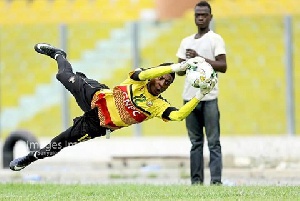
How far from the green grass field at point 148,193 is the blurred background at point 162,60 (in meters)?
7.36

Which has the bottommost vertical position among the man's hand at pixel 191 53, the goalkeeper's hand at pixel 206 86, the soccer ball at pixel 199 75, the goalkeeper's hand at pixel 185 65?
the goalkeeper's hand at pixel 206 86

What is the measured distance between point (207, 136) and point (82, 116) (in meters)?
2.00

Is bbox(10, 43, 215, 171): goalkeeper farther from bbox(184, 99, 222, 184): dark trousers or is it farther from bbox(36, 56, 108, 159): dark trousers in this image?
bbox(184, 99, 222, 184): dark trousers

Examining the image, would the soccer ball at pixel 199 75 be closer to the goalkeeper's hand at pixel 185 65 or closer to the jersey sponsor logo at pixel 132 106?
the goalkeeper's hand at pixel 185 65

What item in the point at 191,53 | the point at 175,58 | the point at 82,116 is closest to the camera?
the point at 82,116

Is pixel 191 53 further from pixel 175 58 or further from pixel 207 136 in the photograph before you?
pixel 175 58

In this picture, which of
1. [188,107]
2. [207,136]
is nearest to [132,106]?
[188,107]

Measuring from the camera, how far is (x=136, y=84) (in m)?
11.7

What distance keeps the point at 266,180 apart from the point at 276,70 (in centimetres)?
454

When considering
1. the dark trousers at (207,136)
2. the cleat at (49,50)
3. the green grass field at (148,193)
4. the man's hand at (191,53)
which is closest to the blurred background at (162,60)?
the dark trousers at (207,136)

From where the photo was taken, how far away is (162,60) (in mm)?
20781

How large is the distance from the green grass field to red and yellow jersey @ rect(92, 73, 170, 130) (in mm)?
822

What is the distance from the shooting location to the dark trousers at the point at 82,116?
1227 cm

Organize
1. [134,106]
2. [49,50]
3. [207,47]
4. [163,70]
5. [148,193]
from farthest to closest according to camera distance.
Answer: [207,47] → [49,50] → [134,106] → [148,193] → [163,70]
